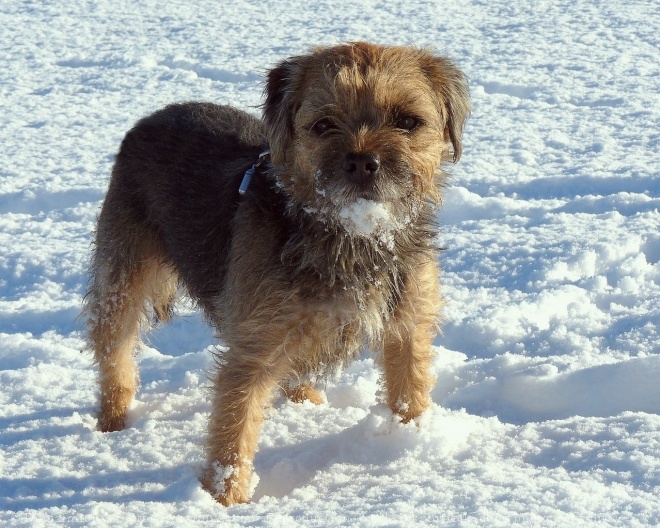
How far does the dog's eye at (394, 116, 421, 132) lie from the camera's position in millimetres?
3186

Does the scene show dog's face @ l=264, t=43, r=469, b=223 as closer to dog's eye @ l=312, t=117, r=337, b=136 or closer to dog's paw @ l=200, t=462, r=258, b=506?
dog's eye @ l=312, t=117, r=337, b=136

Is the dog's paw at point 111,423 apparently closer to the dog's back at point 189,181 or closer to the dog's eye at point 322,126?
the dog's back at point 189,181

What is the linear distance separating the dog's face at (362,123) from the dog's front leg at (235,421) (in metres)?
0.71

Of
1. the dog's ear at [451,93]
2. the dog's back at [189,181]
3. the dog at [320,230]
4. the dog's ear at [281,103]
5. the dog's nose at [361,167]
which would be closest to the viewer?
the dog's nose at [361,167]

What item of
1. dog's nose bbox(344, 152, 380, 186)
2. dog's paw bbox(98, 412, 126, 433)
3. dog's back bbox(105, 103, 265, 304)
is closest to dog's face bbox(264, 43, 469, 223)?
dog's nose bbox(344, 152, 380, 186)

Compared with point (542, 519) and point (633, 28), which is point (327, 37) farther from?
point (542, 519)

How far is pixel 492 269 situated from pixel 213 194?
2.18 meters

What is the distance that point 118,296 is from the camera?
439cm

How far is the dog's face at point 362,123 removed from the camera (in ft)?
9.76

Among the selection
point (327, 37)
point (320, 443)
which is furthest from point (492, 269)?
point (327, 37)

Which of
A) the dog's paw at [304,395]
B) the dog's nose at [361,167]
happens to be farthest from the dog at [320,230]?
the dog's paw at [304,395]

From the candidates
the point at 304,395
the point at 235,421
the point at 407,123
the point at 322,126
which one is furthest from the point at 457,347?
the point at 322,126

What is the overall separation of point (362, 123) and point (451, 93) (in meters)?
0.60

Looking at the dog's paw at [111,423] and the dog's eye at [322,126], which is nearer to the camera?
the dog's eye at [322,126]
